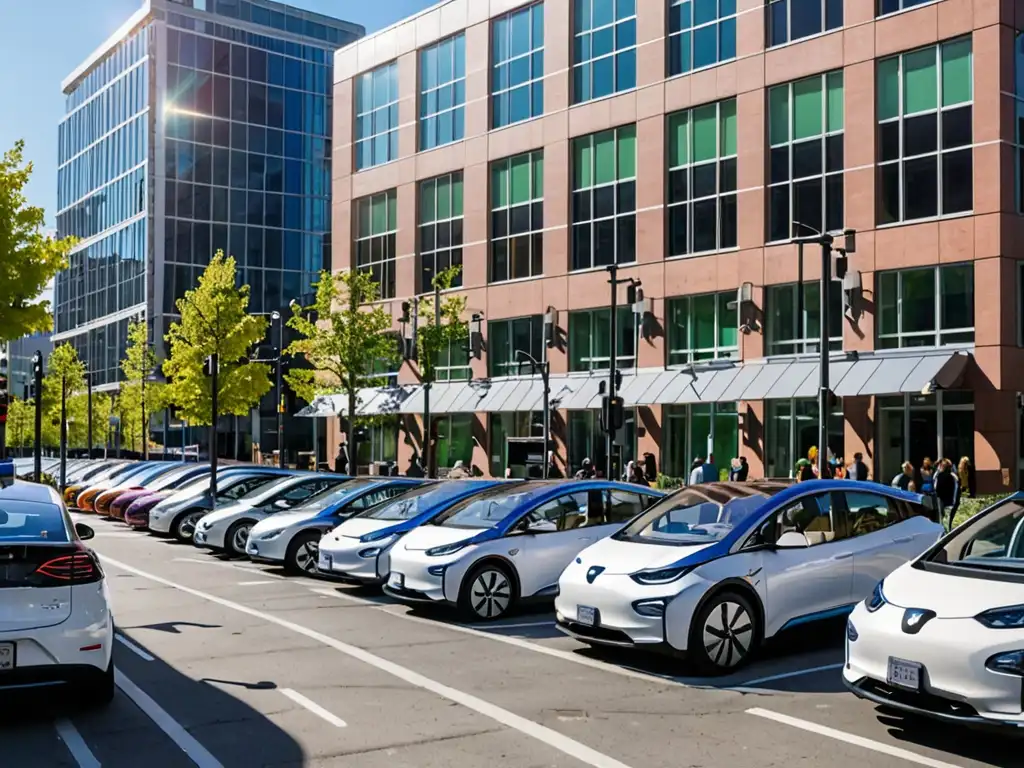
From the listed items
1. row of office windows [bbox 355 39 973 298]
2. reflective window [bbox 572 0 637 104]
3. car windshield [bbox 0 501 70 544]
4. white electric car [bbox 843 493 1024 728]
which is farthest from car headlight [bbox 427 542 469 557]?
reflective window [bbox 572 0 637 104]

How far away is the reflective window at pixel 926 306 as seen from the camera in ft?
98.7

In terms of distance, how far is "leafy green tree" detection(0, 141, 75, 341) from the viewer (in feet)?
78.4

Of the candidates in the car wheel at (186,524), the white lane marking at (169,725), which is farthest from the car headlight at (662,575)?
the car wheel at (186,524)

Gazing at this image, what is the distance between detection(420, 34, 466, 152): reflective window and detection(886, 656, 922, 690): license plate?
39.2m

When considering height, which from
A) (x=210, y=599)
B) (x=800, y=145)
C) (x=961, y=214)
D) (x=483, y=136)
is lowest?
(x=210, y=599)

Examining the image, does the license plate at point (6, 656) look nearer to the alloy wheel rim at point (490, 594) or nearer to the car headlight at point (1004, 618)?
the alloy wheel rim at point (490, 594)

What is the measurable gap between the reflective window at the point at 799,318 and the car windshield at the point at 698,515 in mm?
22142

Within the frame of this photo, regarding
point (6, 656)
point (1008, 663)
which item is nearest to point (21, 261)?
point (6, 656)

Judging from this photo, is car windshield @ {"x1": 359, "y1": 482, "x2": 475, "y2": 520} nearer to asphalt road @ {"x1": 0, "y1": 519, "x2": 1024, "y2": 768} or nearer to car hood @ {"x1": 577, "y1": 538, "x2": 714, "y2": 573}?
asphalt road @ {"x1": 0, "y1": 519, "x2": 1024, "y2": 768}

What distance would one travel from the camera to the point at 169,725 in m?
8.03

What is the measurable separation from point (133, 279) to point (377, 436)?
34065mm

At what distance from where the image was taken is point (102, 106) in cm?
8281

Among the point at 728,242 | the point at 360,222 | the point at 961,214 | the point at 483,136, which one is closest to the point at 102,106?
the point at 360,222

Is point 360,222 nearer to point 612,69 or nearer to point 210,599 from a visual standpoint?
point 612,69
